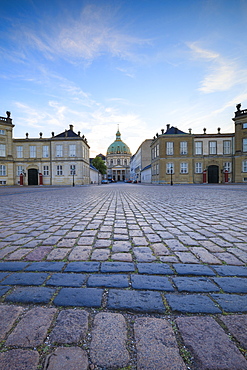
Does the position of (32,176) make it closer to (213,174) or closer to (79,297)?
(213,174)

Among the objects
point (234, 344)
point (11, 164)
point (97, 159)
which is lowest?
point (234, 344)

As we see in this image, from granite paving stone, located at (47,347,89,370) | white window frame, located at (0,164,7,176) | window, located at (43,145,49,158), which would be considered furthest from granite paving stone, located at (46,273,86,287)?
window, located at (43,145,49,158)

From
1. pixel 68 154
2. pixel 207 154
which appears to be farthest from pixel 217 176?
pixel 68 154

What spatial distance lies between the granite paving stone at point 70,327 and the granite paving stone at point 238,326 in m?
0.95

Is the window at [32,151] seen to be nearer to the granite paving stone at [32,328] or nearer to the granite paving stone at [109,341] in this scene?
the granite paving stone at [32,328]

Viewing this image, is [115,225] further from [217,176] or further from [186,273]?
[217,176]

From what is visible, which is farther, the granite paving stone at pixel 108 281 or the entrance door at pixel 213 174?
the entrance door at pixel 213 174

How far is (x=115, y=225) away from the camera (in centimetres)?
421

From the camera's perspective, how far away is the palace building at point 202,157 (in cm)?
3553

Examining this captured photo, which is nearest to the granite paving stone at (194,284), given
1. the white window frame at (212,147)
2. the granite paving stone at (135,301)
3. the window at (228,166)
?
the granite paving stone at (135,301)

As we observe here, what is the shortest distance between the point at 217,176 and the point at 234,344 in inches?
1599

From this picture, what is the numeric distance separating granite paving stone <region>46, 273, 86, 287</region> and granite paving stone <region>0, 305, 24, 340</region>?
376mm

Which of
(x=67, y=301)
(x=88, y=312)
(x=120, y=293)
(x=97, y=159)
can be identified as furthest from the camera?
(x=97, y=159)

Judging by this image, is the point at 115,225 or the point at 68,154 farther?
the point at 68,154
